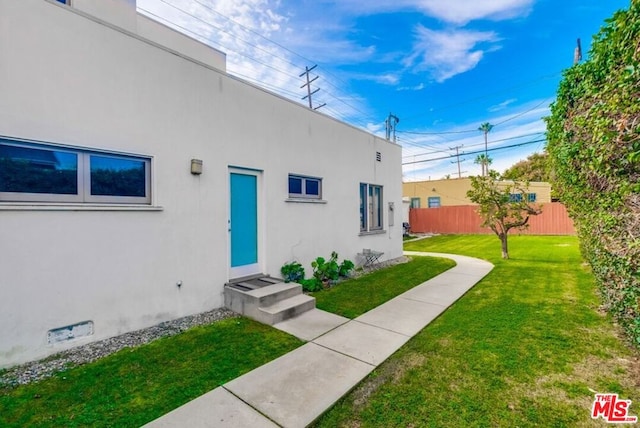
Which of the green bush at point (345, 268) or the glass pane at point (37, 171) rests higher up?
the glass pane at point (37, 171)

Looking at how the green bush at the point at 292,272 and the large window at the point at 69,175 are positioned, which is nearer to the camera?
the large window at the point at 69,175

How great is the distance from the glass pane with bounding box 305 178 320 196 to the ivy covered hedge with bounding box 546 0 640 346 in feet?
16.1

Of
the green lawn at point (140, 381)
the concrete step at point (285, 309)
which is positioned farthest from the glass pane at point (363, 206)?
the green lawn at point (140, 381)

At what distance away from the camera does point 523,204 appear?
29.9ft

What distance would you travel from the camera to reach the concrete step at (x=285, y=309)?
4.38m

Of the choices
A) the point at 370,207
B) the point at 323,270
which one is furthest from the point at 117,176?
the point at 370,207

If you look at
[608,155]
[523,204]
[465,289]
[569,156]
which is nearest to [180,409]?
[608,155]

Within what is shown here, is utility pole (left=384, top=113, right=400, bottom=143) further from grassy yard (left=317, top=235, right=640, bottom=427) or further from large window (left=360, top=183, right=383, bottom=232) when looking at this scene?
grassy yard (left=317, top=235, right=640, bottom=427)

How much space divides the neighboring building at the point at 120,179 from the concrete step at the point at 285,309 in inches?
44.2

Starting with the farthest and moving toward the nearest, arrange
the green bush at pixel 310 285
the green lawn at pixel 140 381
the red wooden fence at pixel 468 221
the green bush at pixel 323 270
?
the red wooden fence at pixel 468 221, the green bush at pixel 323 270, the green bush at pixel 310 285, the green lawn at pixel 140 381

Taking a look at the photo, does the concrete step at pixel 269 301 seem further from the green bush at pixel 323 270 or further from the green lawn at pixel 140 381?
the green bush at pixel 323 270

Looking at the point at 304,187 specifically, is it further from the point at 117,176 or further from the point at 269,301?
the point at 117,176

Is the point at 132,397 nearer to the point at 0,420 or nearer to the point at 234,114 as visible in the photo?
the point at 0,420

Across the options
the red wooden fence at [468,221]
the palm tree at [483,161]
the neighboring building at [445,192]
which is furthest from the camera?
the palm tree at [483,161]
